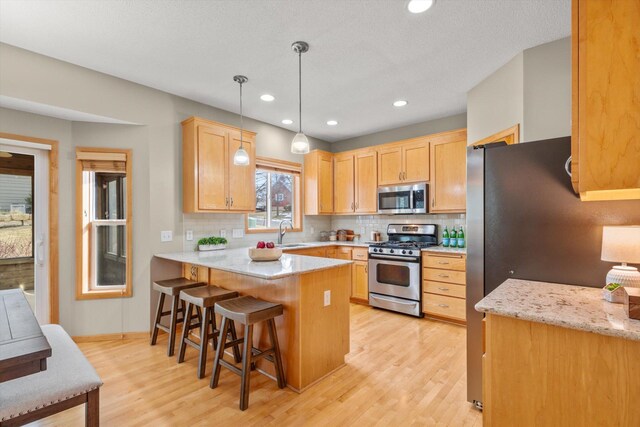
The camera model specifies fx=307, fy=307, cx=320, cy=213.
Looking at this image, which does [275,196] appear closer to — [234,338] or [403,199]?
[403,199]

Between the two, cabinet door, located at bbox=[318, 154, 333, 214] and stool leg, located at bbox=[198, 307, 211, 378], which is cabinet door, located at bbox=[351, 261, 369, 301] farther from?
stool leg, located at bbox=[198, 307, 211, 378]

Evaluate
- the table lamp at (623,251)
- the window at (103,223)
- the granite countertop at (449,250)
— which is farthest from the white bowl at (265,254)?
the table lamp at (623,251)

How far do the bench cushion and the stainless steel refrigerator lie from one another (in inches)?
86.2

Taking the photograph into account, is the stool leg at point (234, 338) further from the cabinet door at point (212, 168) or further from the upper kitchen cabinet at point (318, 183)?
the upper kitchen cabinet at point (318, 183)

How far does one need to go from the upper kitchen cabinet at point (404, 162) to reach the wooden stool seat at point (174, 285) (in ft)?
9.83

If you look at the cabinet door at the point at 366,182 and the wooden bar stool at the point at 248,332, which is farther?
the cabinet door at the point at 366,182

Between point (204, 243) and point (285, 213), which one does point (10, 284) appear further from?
point (285, 213)

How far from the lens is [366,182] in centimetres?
490

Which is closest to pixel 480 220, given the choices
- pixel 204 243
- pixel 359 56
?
pixel 359 56

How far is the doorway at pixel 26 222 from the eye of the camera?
2.86m

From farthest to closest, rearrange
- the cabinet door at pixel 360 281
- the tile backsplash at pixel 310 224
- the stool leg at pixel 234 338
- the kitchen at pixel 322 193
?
the cabinet door at pixel 360 281 < the tile backsplash at pixel 310 224 < the stool leg at pixel 234 338 < the kitchen at pixel 322 193

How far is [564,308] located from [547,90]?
2.11 m

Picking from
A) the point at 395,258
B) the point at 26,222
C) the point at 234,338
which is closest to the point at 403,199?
the point at 395,258

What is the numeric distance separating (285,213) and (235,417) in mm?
3359
